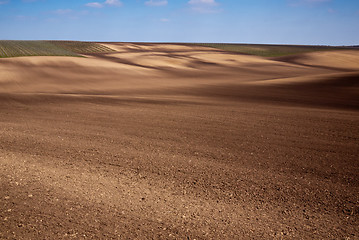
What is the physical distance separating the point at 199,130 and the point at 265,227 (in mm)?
5319

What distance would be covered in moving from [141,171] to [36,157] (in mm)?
2538

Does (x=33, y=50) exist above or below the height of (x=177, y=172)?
above

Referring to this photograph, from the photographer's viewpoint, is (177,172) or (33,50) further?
(33,50)

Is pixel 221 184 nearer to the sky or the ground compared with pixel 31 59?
nearer to the ground

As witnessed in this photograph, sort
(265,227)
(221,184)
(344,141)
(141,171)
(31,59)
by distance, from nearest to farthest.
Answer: (265,227), (221,184), (141,171), (344,141), (31,59)

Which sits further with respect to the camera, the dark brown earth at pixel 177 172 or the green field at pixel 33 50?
the green field at pixel 33 50

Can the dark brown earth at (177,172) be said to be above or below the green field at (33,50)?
below

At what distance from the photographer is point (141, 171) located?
20.4 feet

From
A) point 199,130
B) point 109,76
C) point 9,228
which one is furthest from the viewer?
point 109,76

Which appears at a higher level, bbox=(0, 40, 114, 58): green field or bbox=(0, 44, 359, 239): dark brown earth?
bbox=(0, 40, 114, 58): green field

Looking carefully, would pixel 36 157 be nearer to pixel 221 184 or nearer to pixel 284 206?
pixel 221 184

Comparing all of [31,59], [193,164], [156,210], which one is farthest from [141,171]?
[31,59]

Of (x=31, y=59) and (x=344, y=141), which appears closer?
(x=344, y=141)

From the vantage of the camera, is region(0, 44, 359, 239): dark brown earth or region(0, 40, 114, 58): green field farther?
region(0, 40, 114, 58): green field
